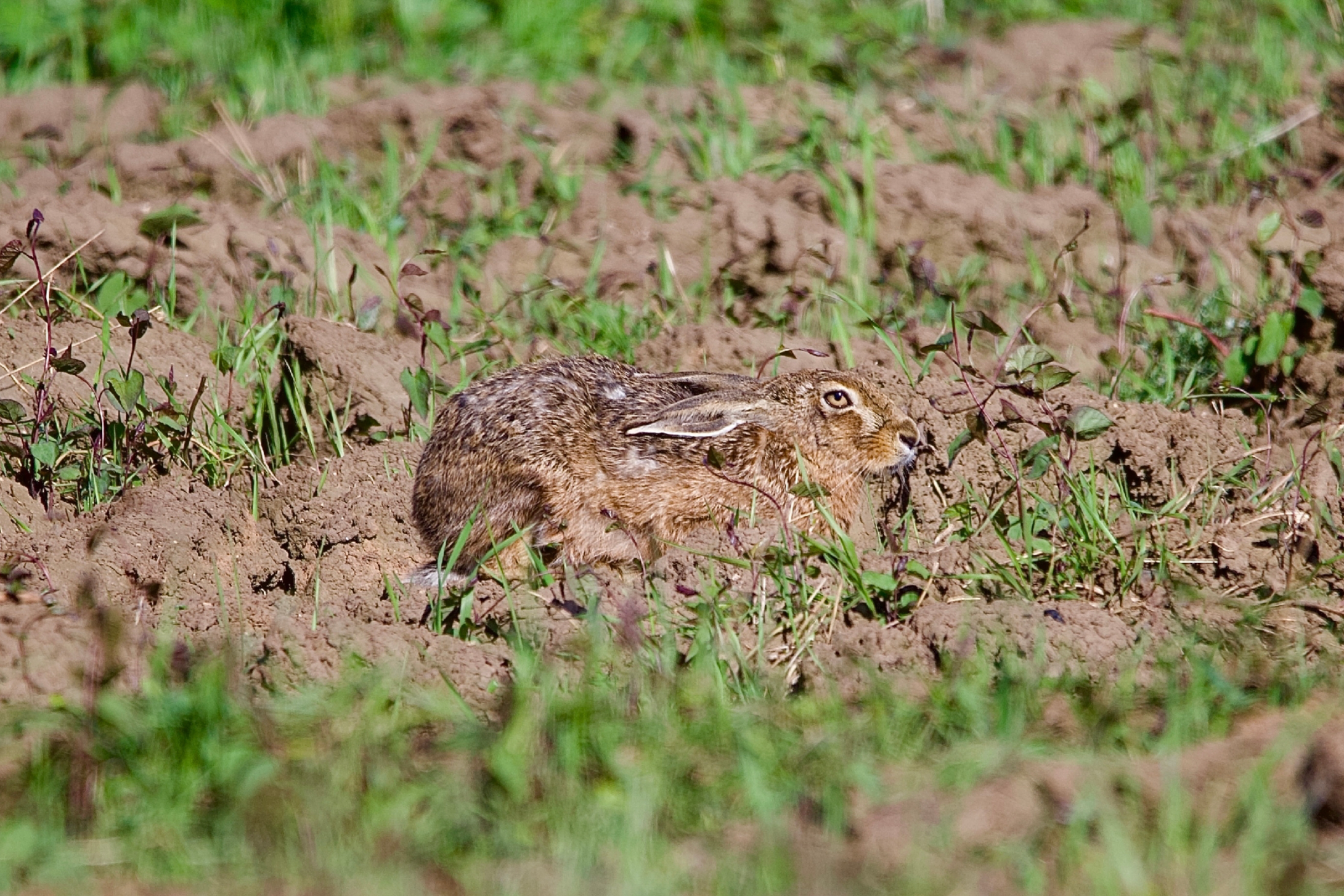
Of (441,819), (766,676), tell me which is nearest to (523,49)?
(766,676)

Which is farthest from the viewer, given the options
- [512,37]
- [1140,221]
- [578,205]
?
[512,37]

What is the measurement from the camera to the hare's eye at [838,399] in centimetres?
531

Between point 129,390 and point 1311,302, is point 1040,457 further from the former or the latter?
point 129,390

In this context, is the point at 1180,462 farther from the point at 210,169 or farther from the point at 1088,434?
the point at 210,169

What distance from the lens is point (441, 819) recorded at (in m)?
3.11

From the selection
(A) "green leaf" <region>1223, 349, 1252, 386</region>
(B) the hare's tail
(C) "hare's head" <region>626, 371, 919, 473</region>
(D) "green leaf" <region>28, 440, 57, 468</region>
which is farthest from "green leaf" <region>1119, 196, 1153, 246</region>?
Answer: (D) "green leaf" <region>28, 440, 57, 468</region>

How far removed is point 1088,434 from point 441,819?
8.34 feet

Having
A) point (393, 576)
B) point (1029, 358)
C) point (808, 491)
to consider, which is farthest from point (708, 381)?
point (393, 576)

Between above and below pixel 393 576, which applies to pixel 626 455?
above

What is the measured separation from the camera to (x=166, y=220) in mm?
6047

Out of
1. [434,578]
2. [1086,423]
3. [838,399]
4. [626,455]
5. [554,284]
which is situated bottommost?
[434,578]

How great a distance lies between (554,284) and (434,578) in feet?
5.79

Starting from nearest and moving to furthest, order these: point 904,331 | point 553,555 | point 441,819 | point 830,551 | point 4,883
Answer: point 4,883 → point 441,819 → point 830,551 → point 553,555 → point 904,331

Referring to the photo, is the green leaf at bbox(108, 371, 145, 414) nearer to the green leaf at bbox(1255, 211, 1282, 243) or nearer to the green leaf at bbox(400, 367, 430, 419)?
the green leaf at bbox(400, 367, 430, 419)
